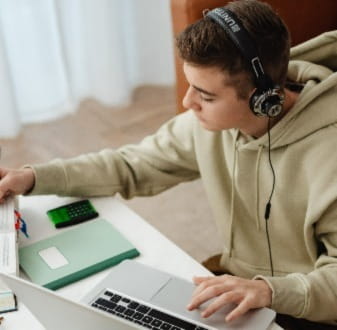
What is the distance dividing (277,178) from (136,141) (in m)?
1.61

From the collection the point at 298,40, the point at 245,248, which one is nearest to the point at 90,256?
the point at 245,248

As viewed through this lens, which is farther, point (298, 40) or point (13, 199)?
point (298, 40)

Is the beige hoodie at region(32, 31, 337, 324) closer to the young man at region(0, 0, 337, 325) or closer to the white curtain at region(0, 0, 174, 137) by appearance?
the young man at region(0, 0, 337, 325)

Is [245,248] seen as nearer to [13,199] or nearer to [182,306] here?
[182,306]

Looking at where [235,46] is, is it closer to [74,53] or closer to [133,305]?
[133,305]

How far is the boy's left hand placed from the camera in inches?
34.5

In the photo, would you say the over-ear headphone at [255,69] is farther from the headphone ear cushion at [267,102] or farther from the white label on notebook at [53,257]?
the white label on notebook at [53,257]

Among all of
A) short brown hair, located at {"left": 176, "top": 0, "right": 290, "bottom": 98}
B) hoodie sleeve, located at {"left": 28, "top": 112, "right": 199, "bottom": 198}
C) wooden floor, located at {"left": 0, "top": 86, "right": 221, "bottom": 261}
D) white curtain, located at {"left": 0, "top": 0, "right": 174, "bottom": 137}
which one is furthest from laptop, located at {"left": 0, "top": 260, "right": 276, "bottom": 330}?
white curtain, located at {"left": 0, "top": 0, "right": 174, "bottom": 137}

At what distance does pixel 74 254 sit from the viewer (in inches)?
41.8

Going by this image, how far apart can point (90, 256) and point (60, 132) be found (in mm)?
1830

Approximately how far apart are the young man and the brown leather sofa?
0.46m

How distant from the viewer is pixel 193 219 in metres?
2.24

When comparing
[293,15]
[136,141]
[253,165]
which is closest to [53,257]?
[253,165]

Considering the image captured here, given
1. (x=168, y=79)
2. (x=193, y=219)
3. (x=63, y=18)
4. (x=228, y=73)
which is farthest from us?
(x=168, y=79)
